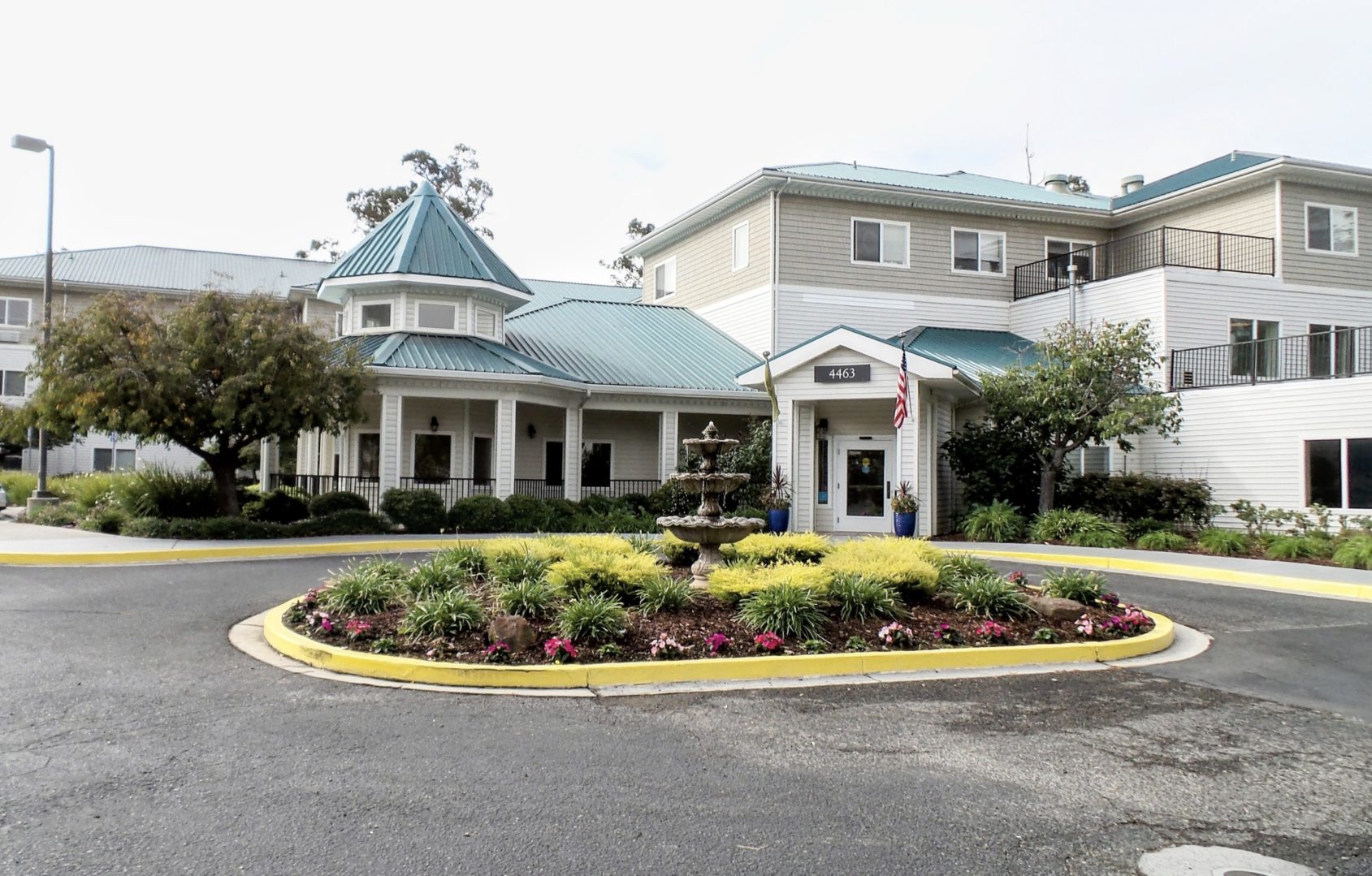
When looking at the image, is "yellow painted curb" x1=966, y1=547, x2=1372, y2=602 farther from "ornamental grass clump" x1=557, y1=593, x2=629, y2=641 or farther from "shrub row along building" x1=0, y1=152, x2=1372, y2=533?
"ornamental grass clump" x1=557, y1=593, x2=629, y2=641

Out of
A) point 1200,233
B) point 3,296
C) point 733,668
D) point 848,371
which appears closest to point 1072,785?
point 733,668

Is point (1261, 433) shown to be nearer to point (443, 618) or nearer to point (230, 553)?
point (443, 618)

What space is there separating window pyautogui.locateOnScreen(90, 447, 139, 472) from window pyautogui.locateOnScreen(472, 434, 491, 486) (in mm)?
22225

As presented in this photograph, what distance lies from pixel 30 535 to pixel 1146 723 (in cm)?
1869

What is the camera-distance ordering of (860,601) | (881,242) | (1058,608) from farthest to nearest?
1. (881,242)
2. (1058,608)
3. (860,601)

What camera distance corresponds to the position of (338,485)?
2094 cm

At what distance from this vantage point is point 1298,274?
23391 mm

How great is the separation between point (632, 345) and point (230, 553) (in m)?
12.7

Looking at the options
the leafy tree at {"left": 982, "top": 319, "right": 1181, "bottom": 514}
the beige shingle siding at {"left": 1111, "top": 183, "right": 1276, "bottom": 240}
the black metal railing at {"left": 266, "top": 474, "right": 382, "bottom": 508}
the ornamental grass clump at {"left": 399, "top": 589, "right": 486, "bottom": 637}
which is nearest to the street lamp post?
the black metal railing at {"left": 266, "top": 474, "right": 382, "bottom": 508}

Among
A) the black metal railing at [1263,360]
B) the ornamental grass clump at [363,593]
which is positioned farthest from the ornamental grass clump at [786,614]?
the black metal railing at [1263,360]

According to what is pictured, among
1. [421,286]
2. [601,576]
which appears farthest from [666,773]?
[421,286]

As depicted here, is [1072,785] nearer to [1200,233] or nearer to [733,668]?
[733,668]

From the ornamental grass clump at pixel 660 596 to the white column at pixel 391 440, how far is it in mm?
12294

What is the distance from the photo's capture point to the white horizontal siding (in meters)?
18.1
